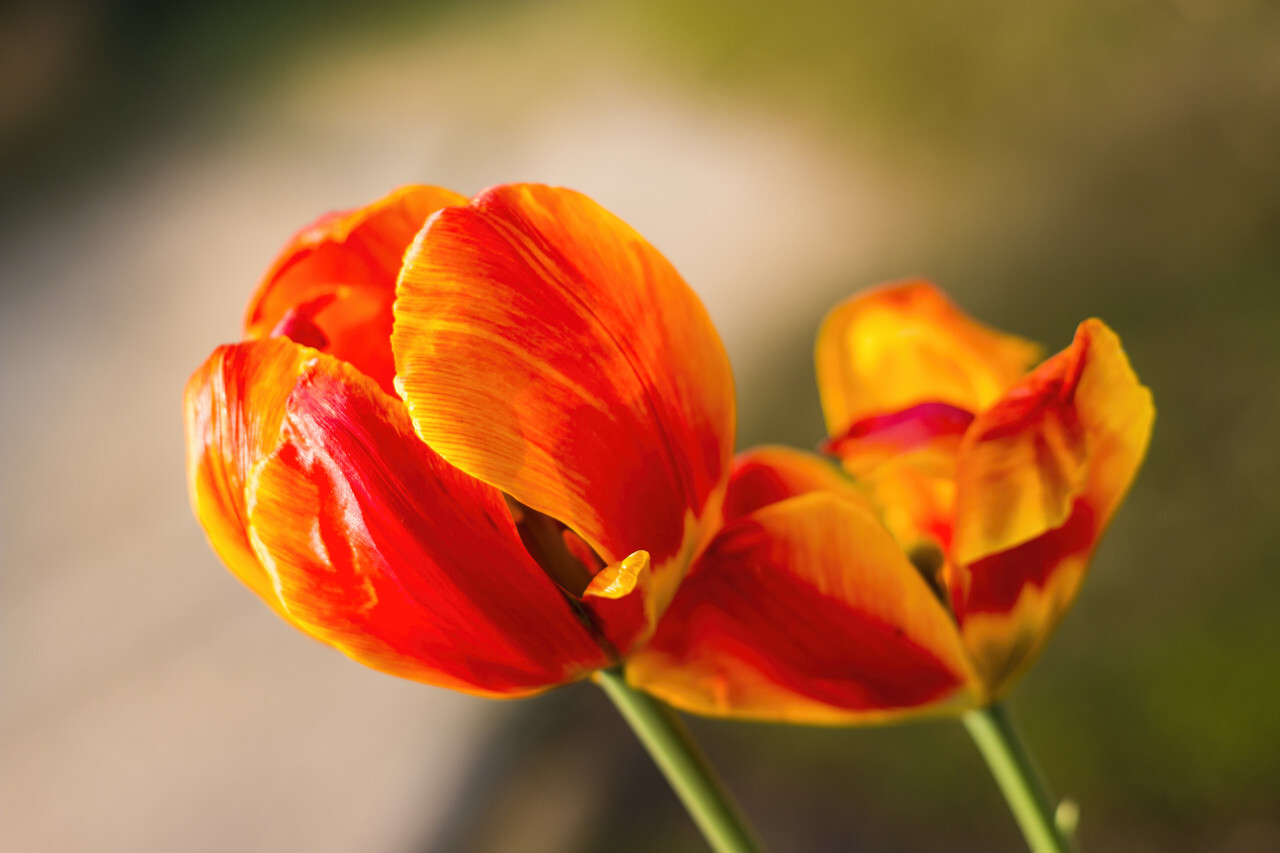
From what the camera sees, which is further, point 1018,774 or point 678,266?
point 678,266

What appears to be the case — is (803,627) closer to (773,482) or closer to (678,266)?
(773,482)

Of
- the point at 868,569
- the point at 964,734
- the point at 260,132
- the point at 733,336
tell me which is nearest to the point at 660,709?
the point at 868,569

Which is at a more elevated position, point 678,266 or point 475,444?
point 475,444

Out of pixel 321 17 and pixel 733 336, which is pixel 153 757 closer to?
pixel 733 336

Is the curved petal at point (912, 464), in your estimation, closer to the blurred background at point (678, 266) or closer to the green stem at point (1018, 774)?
the green stem at point (1018, 774)

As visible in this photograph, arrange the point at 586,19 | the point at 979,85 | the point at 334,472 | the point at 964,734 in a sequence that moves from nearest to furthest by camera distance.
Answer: the point at 334,472, the point at 964,734, the point at 979,85, the point at 586,19

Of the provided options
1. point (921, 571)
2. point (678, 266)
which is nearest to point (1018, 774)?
point (921, 571)

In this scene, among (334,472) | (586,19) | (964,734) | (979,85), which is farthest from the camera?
(586,19)
